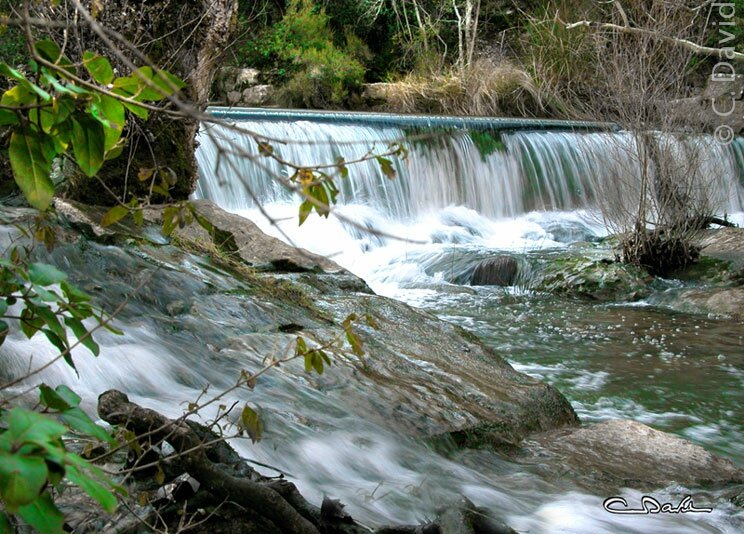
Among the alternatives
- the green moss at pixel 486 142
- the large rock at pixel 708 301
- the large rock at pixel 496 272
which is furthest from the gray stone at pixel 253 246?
the green moss at pixel 486 142

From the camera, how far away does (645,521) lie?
9.77 feet

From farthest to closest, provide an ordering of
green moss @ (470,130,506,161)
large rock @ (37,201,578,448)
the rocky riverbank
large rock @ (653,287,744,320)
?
1. green moss @ (470,130,506,161)
2. large rock @ (653,287,744,320)
3. large rock @ (37,201,578,448)
4. the rocky riverbank

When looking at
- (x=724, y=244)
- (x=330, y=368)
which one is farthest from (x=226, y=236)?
(x=724, y=244)

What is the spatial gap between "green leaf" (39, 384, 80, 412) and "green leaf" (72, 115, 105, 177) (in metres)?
0.34

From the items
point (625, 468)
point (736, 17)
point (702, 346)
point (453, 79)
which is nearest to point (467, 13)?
point (453, 79)

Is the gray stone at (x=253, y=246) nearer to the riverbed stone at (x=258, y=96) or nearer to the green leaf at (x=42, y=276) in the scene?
the green leaf at (x=42, y=276)

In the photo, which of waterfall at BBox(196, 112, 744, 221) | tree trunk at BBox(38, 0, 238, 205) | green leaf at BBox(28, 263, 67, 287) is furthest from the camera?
waterfall at BBox(196, 112, 744, 221)

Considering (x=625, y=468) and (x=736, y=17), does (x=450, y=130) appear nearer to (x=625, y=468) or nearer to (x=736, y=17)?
(x=736, y=17)

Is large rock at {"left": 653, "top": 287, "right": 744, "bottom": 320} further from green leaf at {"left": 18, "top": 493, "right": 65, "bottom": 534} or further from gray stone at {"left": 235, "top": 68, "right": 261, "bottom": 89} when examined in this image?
gray stone at {"left": 235, "top": 68, "right": 261, "bottom": 89}

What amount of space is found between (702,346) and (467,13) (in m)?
14.4

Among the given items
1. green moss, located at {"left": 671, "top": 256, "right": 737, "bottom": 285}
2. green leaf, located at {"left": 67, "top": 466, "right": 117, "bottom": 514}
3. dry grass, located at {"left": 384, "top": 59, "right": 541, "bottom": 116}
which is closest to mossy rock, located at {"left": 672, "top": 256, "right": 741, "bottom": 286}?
green moss, located at {"left": 671, "top": 256, "right": 737, "bottom": 285}

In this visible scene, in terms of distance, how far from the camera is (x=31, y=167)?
1314 millimetres

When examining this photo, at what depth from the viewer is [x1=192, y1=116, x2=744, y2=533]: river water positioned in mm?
2939

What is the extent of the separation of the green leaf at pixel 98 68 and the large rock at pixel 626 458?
2576mm
